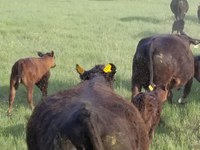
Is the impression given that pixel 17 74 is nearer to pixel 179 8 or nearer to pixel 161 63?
pixel 161 63

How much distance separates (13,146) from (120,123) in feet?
9.43

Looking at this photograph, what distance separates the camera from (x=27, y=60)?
7.69 m

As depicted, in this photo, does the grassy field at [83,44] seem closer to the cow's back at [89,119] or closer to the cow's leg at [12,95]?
the cow's leg at [12,95]

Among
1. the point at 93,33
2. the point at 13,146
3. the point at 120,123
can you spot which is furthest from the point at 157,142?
the point at 93,33

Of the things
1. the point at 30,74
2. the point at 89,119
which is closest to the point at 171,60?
the point at 30,74

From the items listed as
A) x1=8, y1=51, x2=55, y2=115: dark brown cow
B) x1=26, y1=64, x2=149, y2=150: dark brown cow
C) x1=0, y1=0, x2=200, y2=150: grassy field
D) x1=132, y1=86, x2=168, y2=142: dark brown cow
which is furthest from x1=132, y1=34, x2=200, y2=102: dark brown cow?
x1=26, y1=64, x2=149, y2=150: dark brown cow

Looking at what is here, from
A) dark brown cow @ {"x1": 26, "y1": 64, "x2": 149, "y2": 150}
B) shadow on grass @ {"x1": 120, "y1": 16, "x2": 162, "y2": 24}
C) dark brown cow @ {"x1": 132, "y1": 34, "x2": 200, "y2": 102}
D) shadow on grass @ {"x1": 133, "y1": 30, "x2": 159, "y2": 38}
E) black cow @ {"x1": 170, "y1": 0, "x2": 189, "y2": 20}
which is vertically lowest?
shadow on grass @ {"x1": 120, "y1": 16, "x2": 162, "y2": 24}

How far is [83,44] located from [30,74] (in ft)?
18.9

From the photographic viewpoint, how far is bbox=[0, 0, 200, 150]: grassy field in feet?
20.3

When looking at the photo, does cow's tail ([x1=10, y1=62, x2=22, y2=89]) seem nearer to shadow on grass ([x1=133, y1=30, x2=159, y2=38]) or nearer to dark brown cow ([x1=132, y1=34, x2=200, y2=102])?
dark brown cow ([x1=132, y1=34, x2=200, y2=102])

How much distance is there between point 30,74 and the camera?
7695 mm

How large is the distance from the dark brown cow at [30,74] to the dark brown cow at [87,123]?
13.1ft

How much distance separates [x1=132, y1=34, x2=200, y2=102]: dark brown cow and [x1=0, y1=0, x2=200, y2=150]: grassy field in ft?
2.10

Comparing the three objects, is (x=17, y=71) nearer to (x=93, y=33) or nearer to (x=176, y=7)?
(x=93, y=33)
